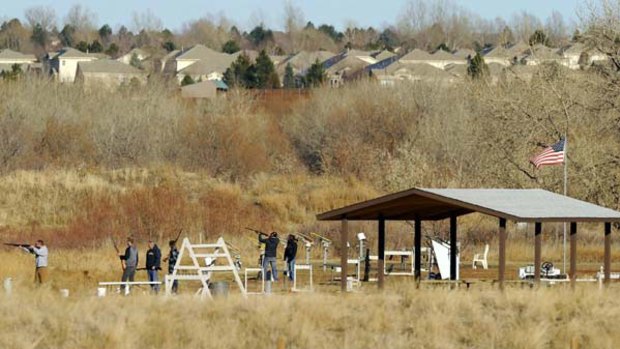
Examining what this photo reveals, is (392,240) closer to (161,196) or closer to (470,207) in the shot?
(161,196)

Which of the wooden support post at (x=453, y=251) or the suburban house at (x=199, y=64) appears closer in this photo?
the wooden support post at (x=453, y=251)

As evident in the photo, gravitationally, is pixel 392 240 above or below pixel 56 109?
below

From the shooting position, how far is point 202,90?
112 m

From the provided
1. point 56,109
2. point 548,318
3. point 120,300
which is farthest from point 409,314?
point 56,109

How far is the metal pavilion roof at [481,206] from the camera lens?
108 ft

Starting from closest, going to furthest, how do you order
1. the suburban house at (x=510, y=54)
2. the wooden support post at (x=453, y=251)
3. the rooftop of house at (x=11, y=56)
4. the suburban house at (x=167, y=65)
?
the wooden support post at (x=453, y=251) → the suburban house at (x=510, y=54) → the suburban house at (x=167, y=65) → the rooftop of house at (x=11, y=56)

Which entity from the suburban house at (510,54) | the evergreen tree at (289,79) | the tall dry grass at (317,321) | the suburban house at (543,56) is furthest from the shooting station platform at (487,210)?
the evergreen tree at (289,79)

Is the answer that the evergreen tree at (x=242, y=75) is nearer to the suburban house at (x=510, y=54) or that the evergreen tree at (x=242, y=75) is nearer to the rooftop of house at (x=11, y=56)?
the suburban house at (x=510, y=54)

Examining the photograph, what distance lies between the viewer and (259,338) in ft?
92.0

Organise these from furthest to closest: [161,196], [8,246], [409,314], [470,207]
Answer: [161,196]
[8,246]
[470,207]
[409,314]

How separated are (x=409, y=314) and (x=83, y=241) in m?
28.8

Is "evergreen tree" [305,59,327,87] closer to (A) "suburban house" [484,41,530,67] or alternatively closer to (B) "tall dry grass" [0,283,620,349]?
(A) "suburban house" [484,41,530,67]

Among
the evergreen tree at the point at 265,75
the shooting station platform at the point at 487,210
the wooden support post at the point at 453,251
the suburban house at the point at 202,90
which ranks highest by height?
the evergreen tree at the point at 265,75

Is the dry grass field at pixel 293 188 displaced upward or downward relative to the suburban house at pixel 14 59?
downward
